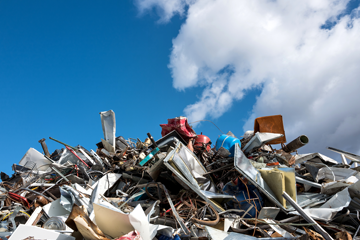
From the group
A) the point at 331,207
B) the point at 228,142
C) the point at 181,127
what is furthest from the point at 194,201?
the point at 181,127

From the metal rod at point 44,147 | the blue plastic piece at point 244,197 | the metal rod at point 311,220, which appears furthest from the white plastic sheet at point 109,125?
the metal rod at point 311,220

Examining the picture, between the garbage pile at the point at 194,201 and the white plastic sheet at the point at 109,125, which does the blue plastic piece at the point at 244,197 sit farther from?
the white plastic sheet at the point at 109,125

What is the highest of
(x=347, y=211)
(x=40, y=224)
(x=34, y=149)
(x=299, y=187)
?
(x=34, y=149)

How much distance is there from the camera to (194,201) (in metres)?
4.76

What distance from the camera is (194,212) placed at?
14.7ft

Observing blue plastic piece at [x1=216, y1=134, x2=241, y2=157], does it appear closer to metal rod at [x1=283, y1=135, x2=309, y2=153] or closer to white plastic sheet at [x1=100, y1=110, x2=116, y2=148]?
metal rod at [x1=283, y1=135, x2=309, y2=153]

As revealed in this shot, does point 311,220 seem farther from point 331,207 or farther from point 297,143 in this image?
point 297,143

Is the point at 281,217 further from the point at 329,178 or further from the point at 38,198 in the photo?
the point at 38,198

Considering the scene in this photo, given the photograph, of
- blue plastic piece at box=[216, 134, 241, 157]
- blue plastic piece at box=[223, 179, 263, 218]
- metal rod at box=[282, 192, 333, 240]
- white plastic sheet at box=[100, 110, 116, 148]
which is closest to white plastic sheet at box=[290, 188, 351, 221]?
metal rod at box=[282, 192, 333, 240]

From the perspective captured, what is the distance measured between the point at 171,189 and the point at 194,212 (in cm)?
99

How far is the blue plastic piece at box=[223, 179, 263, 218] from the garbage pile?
0.8 inches

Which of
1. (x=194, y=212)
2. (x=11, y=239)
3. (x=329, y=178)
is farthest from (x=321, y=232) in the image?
(x=11, y=239)

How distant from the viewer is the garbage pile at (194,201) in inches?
141

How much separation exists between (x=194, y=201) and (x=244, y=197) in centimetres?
110
